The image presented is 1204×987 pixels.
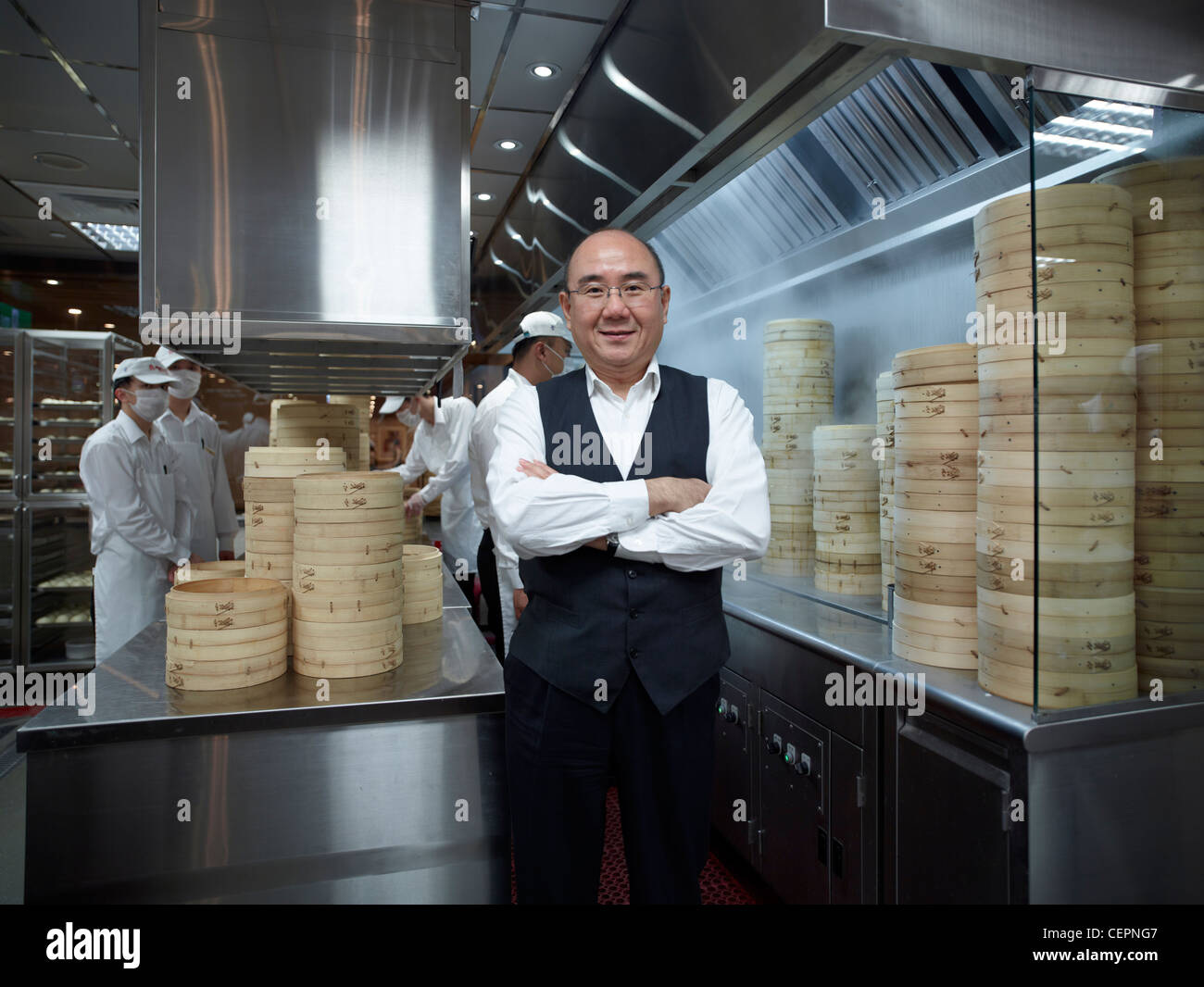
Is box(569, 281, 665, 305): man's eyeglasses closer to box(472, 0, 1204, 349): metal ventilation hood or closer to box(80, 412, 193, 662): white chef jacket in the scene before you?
box(472, 0, 1204, 349): metal ventilation hood

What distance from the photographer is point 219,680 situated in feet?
5.50

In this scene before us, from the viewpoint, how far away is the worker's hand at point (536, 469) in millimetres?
1514

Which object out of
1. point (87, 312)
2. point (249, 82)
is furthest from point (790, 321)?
point (87, 312)

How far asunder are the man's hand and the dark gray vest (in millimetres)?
55

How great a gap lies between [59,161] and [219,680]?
4.20m

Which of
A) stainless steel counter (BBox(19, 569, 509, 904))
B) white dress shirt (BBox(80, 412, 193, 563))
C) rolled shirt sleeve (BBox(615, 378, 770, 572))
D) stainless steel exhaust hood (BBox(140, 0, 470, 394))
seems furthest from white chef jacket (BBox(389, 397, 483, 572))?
rolled shirt sleeve (BBox(615, 378, 770, 572))

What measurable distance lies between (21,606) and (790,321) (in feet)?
16.7

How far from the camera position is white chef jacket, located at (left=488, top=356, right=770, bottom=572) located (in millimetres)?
1443

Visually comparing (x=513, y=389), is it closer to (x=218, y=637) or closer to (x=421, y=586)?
(x=421, y=586)

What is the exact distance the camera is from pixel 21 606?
4.90 m

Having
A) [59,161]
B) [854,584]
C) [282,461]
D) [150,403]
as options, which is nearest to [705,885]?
[854,584]

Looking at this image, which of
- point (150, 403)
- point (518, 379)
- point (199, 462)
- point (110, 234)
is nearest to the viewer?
point (518, 379)
